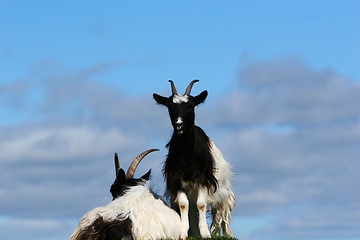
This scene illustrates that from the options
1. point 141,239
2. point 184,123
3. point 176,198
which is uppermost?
point 184,123

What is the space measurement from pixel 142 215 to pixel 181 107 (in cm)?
247

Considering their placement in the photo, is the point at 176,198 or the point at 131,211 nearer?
the point at 131,211

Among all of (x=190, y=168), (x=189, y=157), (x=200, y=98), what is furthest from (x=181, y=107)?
(x=190, y=168)

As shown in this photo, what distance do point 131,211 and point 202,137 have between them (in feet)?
9.14

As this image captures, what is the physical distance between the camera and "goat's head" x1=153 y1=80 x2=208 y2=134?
16906mm

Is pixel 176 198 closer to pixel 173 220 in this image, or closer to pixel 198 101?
pixel 173 220

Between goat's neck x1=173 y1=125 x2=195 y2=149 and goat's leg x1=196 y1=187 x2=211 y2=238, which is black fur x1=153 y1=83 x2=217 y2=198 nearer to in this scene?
goat's neck x1=173 y1=125 x2=195 y2=149

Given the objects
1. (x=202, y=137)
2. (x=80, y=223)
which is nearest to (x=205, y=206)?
(x=202, y=137)

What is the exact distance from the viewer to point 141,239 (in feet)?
53.7

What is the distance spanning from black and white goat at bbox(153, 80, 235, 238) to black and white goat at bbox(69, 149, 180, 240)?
1.72 ft

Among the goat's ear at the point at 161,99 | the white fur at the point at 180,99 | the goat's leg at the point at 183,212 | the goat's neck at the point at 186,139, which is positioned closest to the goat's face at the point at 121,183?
the goat's leg at the point at 183,212

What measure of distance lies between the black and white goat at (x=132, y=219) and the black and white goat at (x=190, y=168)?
0.52 meters

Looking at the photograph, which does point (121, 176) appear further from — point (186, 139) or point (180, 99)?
point (180, 99)

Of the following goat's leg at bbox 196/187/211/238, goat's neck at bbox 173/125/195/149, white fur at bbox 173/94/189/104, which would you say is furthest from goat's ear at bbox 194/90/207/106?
goat's leg at bbox 196/187/211/238
